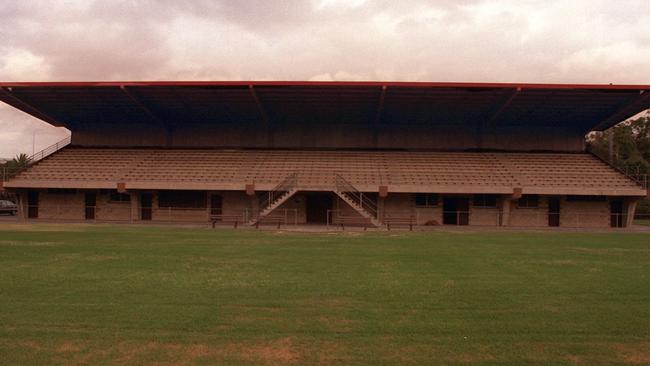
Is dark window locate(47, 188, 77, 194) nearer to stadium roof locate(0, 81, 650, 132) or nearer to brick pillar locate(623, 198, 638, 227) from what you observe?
stadium roof locate(0, 81, 650, 132)

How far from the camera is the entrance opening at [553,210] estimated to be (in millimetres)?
30906

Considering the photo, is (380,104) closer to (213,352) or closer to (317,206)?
(317,206)

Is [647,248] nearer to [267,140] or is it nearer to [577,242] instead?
[577,242]

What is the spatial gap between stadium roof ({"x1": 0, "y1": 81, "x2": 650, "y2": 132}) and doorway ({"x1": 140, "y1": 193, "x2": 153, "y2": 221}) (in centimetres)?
705

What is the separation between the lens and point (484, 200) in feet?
101

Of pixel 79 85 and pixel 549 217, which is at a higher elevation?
pixel 79 85

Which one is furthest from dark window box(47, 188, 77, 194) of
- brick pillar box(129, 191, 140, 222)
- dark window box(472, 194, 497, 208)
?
dark window box(472, 194, 497, 208)

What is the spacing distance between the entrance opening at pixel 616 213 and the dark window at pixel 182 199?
99.1ft

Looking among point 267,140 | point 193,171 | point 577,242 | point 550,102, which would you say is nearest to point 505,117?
point 550,102

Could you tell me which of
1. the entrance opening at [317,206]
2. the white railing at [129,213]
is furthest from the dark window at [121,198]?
the entrance opening at [317,206]

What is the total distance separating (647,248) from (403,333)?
15.6 m

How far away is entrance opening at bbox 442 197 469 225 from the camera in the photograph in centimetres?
3097

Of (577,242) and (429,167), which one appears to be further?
(429,167)

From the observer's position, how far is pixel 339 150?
36281mm
